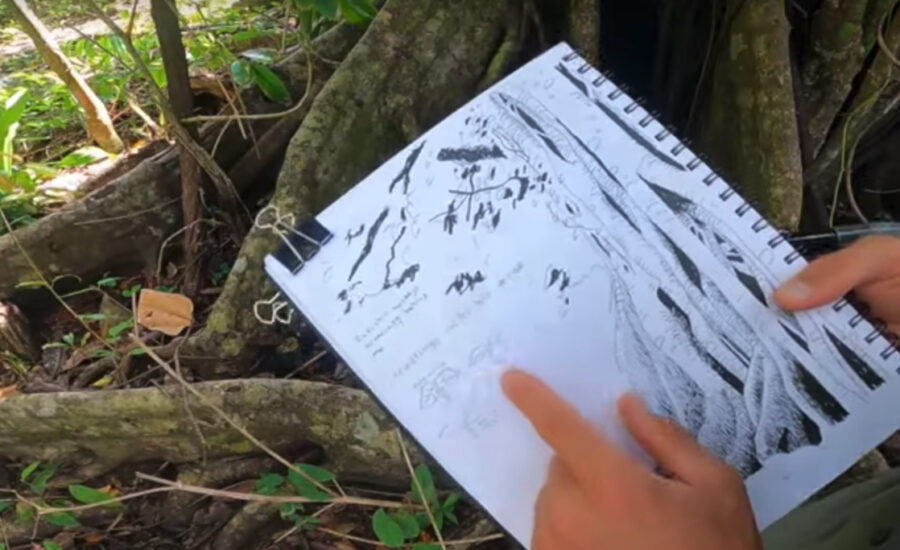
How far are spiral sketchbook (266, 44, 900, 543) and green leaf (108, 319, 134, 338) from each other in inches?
38.5

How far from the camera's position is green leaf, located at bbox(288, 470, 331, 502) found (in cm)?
143

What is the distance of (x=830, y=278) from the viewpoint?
0.87m

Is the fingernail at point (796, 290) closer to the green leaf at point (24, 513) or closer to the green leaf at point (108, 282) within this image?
the green leaf at point (24, 513)

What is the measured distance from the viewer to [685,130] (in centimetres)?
170

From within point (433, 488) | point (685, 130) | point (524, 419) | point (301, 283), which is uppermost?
point (301, 283)

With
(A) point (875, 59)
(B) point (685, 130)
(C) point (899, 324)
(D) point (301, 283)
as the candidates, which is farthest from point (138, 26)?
(C) point (899, 324)

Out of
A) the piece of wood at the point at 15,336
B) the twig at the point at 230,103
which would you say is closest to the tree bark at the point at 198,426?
the piece of wood at the point at 15,336

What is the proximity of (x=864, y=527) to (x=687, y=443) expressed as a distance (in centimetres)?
38

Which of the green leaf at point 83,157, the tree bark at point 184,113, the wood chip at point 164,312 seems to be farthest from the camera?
the green leaf at point 83,157

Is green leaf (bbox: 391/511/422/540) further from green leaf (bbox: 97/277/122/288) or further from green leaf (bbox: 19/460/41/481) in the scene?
green leaf (bbox: 97/277/122/288)

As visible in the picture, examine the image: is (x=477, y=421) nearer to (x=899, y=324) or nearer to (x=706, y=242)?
(x=706, y=242)

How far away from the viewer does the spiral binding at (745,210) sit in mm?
887

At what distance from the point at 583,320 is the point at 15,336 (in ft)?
4.65

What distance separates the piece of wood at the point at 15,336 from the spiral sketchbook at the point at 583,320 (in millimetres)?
1225
